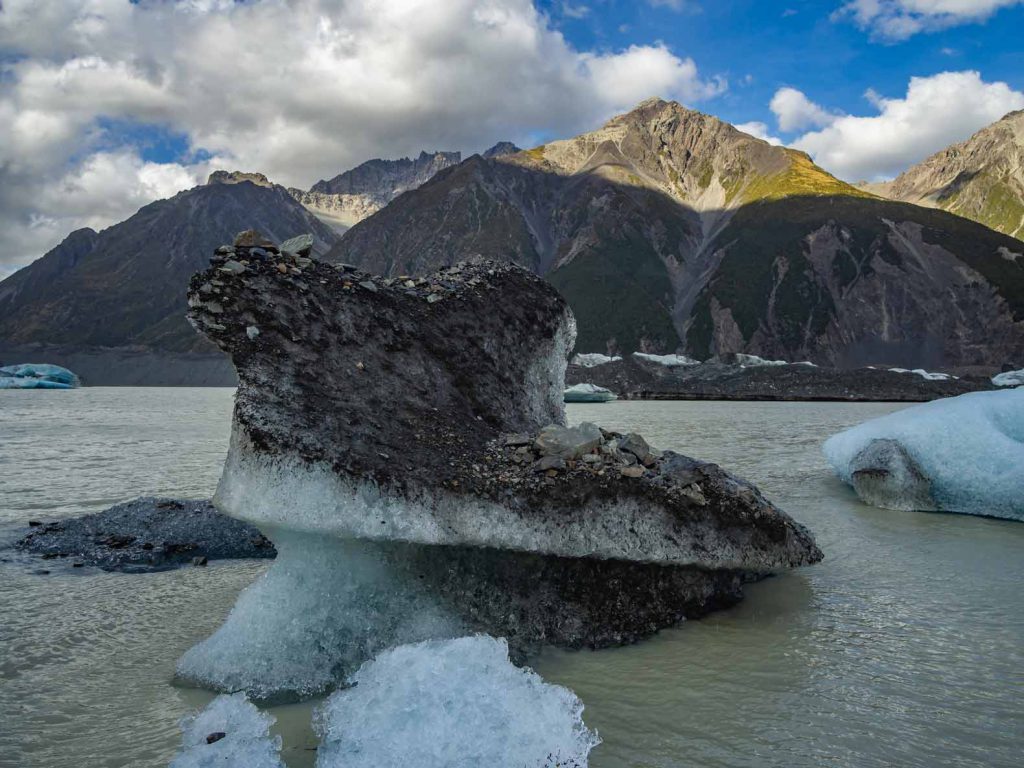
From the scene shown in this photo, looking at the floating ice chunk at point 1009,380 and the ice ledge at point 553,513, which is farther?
the floating ice chunk at point 1009,380

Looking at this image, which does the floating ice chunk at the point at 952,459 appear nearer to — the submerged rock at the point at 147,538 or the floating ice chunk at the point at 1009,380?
the submerged rock at the point at 147,538

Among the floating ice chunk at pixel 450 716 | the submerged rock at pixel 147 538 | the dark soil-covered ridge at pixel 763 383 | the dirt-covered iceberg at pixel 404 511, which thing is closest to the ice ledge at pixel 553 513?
the dirt-covered iceberg at pixel 404 511

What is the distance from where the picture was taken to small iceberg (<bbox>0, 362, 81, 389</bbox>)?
12038cm

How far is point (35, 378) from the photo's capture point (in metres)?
122

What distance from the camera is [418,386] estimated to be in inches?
302

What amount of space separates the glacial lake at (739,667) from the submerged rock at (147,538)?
0.52 m

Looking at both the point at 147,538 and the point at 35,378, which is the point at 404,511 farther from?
the point at 35,378

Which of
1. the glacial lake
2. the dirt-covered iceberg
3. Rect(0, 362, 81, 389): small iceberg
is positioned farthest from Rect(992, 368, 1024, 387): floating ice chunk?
Rect(0, 362, 81, 389): small iceberg

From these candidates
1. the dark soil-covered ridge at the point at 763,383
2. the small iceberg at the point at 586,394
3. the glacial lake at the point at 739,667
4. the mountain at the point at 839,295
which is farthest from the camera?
the mountain at the point at 839,295

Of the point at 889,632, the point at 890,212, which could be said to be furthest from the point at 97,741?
the point at 890,212

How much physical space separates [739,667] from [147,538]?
9.64 meters

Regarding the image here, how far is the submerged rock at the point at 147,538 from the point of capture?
10.1 metres

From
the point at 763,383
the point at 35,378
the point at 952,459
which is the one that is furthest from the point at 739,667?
the point at 35,378

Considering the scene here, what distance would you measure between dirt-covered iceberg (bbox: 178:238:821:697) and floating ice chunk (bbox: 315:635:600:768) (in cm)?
73
